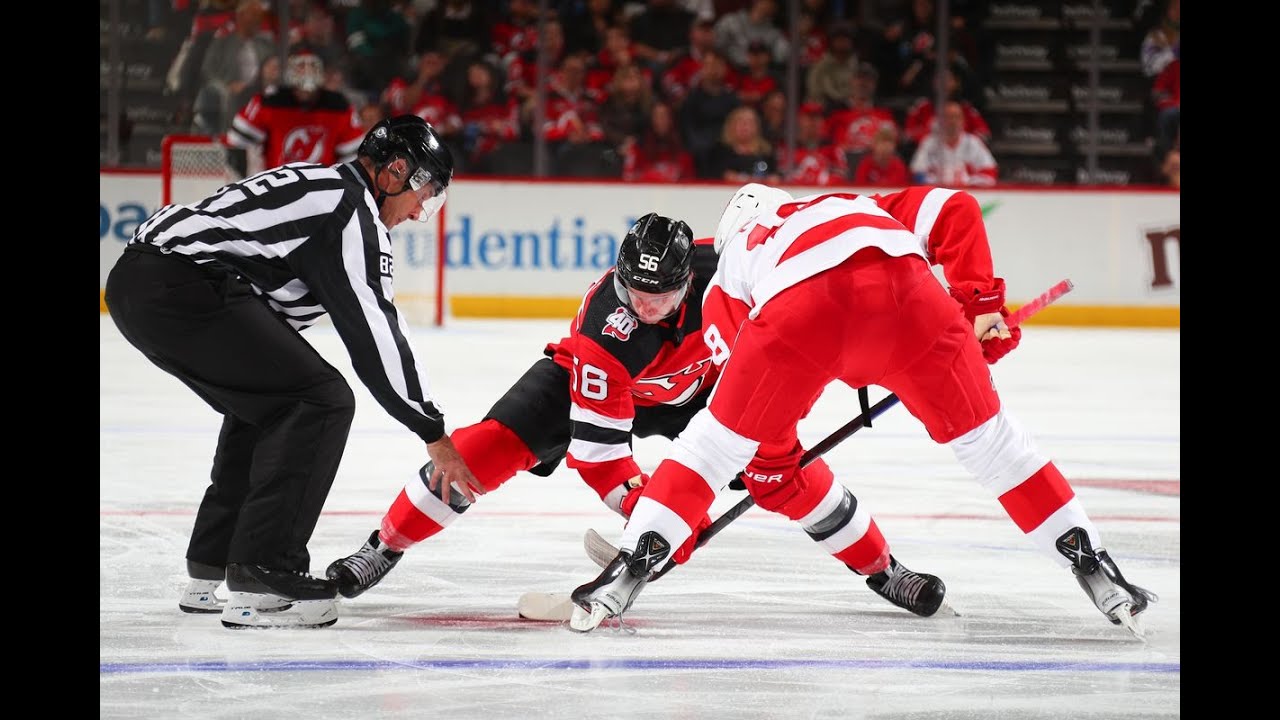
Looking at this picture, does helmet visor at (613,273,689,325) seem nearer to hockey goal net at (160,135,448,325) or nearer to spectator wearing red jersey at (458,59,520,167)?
hockey goal net at (160,135,448,325)

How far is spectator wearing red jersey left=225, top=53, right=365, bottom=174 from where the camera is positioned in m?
8.91

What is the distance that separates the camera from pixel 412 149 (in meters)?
3.22

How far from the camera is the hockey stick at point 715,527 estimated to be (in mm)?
3283

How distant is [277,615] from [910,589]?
133 cm

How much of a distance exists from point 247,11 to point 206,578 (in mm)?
6997

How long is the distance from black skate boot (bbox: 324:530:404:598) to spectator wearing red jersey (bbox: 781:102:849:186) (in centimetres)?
700

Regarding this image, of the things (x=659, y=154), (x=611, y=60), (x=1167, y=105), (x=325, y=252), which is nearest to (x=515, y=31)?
(x=611, y=60)

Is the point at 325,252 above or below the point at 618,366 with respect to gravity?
above

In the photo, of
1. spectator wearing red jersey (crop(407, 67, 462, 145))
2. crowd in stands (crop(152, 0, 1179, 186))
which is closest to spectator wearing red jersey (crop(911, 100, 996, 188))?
crowd in stands (crop(152, 0, 1179, 186))

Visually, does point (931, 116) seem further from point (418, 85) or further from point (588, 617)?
point (588, 617)

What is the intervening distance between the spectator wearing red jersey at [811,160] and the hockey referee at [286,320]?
7076 mm

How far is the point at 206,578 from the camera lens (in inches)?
132
